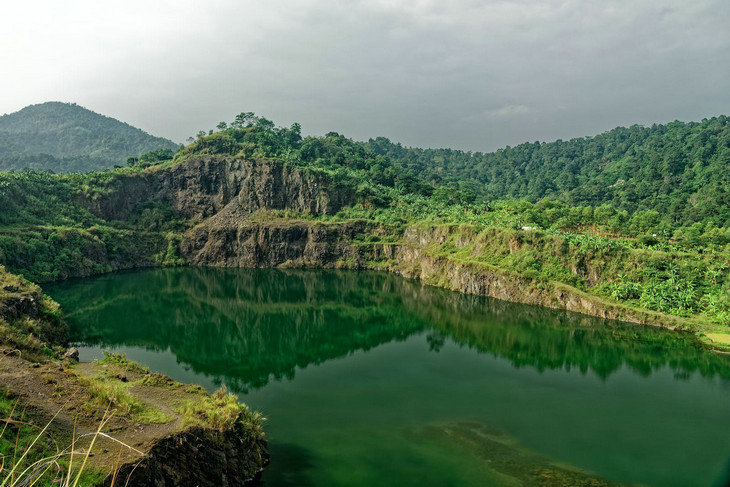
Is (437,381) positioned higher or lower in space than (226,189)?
lower

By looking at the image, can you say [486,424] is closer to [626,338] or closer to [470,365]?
[470,365]

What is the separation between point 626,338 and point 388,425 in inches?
1071

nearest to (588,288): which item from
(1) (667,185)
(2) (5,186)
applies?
(1) (667,185)

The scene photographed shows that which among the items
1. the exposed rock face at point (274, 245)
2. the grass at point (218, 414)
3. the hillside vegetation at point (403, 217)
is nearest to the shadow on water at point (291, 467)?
the grass at point (218, 414)

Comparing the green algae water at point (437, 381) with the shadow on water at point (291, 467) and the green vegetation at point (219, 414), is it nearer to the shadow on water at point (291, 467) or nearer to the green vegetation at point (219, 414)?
the shadow on water at point (291, 467)

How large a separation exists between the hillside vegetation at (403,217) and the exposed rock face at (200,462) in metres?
40.5

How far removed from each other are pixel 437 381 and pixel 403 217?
5474cm

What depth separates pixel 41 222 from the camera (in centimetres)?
7038

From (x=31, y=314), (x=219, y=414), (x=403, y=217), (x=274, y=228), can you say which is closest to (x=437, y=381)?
(x=219, y=414)

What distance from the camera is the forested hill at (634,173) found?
86625 mm

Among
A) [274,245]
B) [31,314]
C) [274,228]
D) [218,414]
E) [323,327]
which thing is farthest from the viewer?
[274,228]

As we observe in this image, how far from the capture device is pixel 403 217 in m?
82.8

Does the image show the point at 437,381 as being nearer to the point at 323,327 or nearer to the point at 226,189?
the point at 323,327

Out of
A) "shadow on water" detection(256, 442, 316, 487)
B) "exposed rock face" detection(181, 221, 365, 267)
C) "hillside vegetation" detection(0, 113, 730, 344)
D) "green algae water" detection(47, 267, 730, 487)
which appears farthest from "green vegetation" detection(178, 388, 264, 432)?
"exposed rock face" detection(181, 221, 365, 267)
